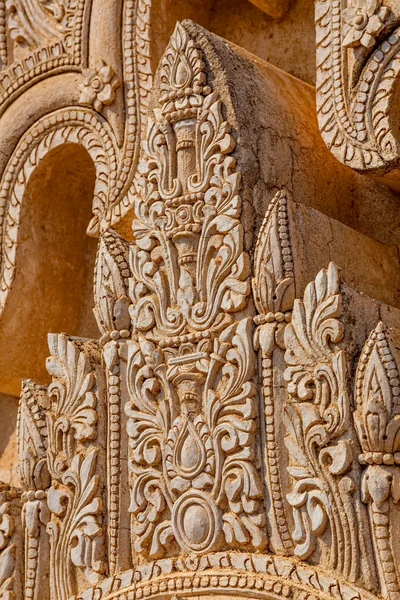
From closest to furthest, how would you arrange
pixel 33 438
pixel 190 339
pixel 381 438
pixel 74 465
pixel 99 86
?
pixel 381 438 → pixel 190 339 → pixel 74 465 → pixel 33 438 → pixel 99 86

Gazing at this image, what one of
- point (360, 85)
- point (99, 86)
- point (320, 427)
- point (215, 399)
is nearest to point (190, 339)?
point (215, 399)

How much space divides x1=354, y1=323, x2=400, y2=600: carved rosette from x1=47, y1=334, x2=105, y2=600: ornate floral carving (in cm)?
64

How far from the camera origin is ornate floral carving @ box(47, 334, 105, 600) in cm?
284

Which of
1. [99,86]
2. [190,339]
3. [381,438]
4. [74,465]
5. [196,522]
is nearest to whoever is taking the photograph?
[381,438]

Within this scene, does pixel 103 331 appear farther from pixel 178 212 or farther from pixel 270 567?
pixel 270 567

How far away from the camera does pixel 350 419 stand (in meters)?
2.55

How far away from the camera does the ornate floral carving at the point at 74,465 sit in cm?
284

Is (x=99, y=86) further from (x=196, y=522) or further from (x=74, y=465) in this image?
(x=196, y=522)

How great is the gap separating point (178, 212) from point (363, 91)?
0.47m

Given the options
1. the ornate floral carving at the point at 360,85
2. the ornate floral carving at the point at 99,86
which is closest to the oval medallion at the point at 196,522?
the ornate floral carving at the point at 360,85

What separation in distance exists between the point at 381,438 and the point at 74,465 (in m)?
0.74

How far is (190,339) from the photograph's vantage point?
279 cm

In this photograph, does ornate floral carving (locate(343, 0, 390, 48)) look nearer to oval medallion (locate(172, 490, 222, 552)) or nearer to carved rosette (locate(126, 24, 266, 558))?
carved rosette (locate(126, 24, 266, 558))

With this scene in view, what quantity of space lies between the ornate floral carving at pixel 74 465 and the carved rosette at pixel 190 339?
105mm
